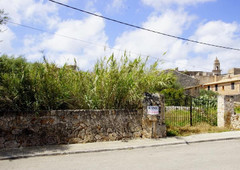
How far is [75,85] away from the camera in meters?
8.48

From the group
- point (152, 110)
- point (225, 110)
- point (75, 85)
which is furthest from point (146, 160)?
point (225, 110)

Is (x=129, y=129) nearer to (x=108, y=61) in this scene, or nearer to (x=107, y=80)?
(x=107, y=80)

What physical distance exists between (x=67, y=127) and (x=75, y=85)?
1.61m

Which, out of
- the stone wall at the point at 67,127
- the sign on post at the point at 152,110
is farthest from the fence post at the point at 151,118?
the stone wall at the point at 67,127

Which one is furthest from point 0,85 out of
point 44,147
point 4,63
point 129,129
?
point 129,129

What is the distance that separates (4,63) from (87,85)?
334cm

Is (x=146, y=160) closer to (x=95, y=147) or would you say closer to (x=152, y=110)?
(x=95, y=147)

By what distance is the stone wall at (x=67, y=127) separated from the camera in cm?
756

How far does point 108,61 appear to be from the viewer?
28.9 feet

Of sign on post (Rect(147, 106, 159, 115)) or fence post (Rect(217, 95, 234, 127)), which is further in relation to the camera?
fence post (Rect(217, 95, 234, 127))

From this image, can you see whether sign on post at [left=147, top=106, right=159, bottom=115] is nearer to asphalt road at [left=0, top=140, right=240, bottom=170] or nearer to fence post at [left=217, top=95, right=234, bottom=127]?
asphalt road at [left=0, top=140, right=240, bottom=170]

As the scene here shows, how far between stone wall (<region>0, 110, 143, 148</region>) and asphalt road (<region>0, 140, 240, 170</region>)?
4.50 feet

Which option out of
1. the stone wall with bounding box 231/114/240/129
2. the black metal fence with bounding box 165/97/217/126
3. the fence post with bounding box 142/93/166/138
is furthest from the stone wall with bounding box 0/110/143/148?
the stone wall with bounding box 231/114/240/129

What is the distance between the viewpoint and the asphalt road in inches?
218
